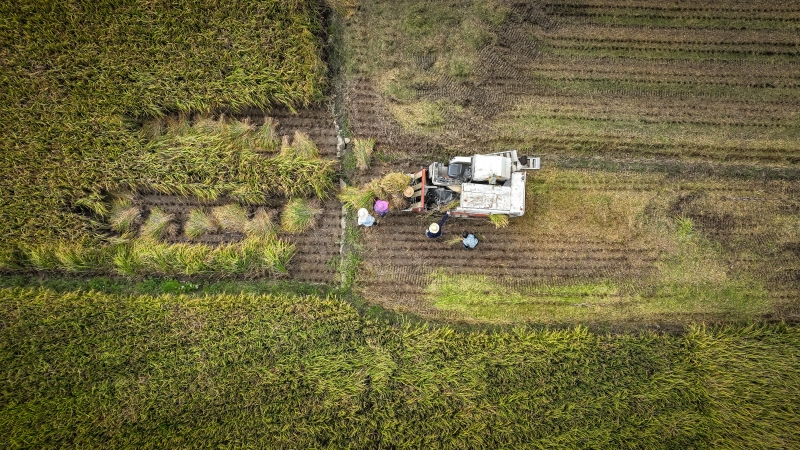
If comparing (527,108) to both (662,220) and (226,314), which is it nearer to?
(662,220)

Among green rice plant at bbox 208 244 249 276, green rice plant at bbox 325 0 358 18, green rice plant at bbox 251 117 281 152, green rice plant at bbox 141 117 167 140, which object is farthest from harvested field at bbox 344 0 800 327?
green rice plant at bbox 141 117 167 140

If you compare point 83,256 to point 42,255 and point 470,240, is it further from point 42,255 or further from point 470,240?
point 470,240

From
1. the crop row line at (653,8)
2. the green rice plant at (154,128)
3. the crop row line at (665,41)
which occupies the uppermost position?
the crop row line at (653,8)

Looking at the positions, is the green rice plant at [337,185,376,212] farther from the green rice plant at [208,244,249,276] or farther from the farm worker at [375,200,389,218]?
the green rice plant at [208,244,249,276]

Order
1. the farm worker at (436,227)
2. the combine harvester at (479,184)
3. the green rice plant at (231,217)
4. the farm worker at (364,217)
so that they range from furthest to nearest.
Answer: the green rice plant at (231,217)
the farm worker at (364,217)
the farm worker at (436,227)
the combine harvester at (479,184)

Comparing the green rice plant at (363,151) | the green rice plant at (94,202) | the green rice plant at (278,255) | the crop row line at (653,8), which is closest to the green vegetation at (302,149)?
the green rice plant at (363,151)

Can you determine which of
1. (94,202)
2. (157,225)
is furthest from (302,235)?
(94,202)

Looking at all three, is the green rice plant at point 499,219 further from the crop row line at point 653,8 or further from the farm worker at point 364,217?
the crop row line at point 653,8

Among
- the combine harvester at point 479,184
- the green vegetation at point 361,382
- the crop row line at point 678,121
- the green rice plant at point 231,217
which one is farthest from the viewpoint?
the crop row line at point 678,121
